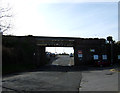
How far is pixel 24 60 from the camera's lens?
38406 millimetres

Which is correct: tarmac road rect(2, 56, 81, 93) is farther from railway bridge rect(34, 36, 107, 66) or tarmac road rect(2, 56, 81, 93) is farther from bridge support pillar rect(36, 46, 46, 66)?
railway bridge rect(34, 36, 107, 66)

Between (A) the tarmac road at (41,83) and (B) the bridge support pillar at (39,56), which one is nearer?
(A) the tarmac road at (41,83)

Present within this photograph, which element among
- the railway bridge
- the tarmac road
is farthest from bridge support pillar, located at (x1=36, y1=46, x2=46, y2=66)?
the tarmac road

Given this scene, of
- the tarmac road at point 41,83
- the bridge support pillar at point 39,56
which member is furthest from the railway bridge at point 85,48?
the tarmac road at point 41,83

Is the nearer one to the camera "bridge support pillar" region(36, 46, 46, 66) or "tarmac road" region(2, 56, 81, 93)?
"tarmac road" region(2, 56, 81, 93)

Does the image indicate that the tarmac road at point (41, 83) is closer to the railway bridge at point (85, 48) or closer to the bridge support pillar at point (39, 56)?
the bridge support pillar at point (39, 56)

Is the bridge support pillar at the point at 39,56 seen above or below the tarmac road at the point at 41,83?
above

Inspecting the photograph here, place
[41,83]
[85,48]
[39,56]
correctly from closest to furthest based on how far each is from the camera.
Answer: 1. [41,83]
2. [85,48]
3. [39,56]

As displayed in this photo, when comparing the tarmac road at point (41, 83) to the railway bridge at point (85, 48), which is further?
the railway bridge at point (85, 48)

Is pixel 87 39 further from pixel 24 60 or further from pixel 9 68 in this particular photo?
pixel 9 68

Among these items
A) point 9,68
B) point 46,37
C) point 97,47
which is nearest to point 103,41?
point 97,47

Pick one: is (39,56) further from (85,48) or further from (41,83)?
(41,83)

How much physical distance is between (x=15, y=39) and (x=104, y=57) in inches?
812

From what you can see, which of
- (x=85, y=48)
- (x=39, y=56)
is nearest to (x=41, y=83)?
(x=85, y=48)
